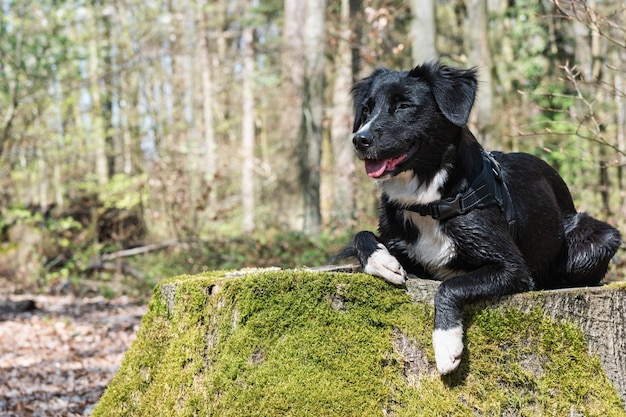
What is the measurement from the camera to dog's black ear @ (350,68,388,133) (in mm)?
3997

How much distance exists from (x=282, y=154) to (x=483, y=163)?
10.3m

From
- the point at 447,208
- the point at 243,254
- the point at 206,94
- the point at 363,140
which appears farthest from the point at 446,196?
the point at 206,94

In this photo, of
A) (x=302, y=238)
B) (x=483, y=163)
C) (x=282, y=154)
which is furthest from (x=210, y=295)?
(x=282, y=154)

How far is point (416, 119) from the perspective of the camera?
359 centimetres

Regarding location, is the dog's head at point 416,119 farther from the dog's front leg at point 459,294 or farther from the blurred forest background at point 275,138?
the blurred forest background at point 275,138

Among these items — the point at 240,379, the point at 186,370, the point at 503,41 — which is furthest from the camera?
the point at 503,41

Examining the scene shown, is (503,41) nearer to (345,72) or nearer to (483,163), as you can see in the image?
(345,72)

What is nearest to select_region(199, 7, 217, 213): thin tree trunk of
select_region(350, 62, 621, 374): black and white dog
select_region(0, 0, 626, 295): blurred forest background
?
select_region(0, 0, 626, 295): blurred forest background

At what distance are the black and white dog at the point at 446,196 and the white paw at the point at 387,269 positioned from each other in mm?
17

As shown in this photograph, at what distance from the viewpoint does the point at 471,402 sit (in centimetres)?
287

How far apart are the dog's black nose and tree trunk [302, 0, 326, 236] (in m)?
9.84

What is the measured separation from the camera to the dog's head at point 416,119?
3.49m

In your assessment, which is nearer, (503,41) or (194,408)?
(194,408)

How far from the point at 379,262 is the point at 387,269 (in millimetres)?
91
